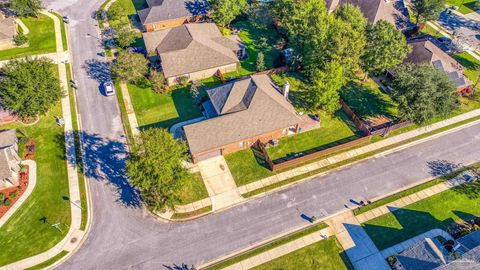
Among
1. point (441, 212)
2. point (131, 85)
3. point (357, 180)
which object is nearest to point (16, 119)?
point (131, 85)

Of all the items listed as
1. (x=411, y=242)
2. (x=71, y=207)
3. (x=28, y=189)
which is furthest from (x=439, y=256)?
(x=28, y=189)

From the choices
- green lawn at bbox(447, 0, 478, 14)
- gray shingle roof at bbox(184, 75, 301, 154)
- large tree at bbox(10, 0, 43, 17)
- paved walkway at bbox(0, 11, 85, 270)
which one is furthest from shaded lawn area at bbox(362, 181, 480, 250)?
large tree at bbox(10, 0, 43, 17)

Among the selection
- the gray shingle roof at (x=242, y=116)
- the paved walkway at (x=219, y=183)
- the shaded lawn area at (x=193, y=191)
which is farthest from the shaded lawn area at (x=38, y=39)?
the shaded lawn area at (x=193, y=191)

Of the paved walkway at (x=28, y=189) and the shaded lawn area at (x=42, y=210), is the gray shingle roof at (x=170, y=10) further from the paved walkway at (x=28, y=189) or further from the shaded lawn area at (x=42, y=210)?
the paved walkway at (x=28, y=189)

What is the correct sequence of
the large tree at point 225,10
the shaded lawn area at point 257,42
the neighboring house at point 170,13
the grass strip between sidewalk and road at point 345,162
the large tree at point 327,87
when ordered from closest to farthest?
1. the grass strip between sidewalk and road at point 345,162
2. the large tree at point 327,87
3. the shaded lawn area at point 257,42
4. the large tree at point 225,10
5. the neighboring house at point 170,13

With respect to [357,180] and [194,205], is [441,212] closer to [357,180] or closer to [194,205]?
[357,180]
